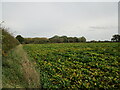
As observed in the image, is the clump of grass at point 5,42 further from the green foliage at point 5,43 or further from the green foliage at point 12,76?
the green foliage at point 12,76

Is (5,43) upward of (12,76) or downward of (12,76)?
upward

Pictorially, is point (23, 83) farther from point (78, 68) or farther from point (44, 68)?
point (78, 68)

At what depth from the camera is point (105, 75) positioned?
5.39m

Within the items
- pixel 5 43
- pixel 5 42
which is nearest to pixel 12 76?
pixel 5 43

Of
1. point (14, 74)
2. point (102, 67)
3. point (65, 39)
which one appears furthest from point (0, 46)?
point (65, 39)

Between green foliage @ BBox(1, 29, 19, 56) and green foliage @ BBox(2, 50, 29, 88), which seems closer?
green foliage @ BBox(2, 50, 29, 88)

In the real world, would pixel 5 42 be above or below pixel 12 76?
above

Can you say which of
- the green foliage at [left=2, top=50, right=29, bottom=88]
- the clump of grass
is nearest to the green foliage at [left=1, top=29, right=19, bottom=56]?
the clump of grass

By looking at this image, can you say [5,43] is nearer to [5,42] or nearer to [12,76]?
[5,42]

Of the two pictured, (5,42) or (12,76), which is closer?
(12,76)

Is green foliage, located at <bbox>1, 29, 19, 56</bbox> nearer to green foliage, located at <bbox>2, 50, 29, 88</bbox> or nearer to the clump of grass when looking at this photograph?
the clump of grass

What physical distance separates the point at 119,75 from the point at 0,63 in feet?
18.2

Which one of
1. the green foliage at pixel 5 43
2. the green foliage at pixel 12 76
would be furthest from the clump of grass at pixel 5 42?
the green foliage at pixel 12 76

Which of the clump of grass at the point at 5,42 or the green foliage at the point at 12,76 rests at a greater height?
A: the clump of grass at the point at 5,42
